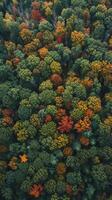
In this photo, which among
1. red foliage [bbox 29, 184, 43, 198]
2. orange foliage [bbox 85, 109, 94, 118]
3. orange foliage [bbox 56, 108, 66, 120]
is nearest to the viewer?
red foliage [bbox 29, 184, 43, 198]

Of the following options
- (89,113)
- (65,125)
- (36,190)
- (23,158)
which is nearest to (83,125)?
(89,113)

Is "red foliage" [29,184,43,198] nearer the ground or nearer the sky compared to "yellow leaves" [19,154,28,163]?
nearer the ground

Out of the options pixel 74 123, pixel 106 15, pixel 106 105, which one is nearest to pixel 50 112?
pixel 74 123

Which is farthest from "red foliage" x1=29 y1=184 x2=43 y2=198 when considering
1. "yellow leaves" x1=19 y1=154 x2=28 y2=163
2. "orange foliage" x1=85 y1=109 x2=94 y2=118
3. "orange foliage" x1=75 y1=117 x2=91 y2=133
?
"orange foliage" x1=85 y1=109 x2=94 y2=118

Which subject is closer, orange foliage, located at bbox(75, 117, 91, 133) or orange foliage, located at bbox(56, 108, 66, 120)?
orange foliage, located at bbox(75, 117, 91, 133)

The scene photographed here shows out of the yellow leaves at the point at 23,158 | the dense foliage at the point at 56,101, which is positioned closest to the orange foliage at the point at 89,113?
the dense foliage at the point at 56,101

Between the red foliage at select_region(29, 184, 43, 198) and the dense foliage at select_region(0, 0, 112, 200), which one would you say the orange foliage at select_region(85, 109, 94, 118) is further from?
the red foliage at select_region(29, 184, 43, 198)

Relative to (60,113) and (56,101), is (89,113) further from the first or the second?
(56,101)

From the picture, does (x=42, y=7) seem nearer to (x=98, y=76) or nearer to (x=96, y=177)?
(x=98, y=76)
